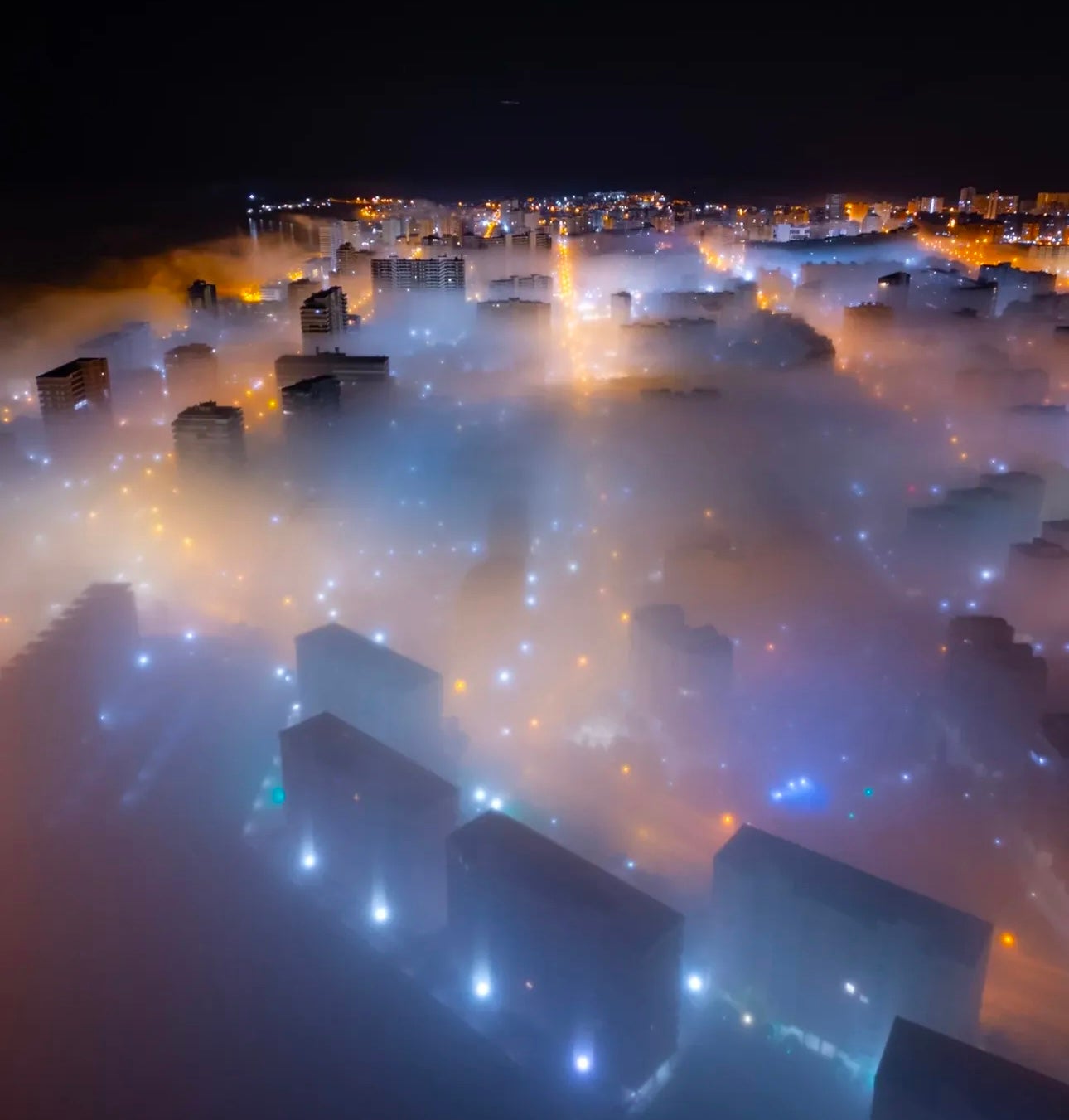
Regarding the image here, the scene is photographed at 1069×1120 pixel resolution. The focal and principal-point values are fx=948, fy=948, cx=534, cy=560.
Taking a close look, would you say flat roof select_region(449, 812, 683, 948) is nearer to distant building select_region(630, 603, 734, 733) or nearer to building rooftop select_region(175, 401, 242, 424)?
distant building select_region(630, 603, 734, 733)

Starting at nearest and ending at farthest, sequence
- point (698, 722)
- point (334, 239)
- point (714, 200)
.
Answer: point (698, 722), point (334, 239), point (714, 200)

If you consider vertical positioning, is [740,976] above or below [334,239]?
below

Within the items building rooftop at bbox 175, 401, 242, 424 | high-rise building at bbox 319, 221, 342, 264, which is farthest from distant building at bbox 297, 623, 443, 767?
high-rise building at bbox 319, 221, 342, 264

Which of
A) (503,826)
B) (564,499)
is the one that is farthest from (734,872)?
(564,499)

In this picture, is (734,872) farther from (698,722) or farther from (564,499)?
(564,499)

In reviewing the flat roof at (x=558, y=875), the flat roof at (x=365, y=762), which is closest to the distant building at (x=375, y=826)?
the flat roof at (x=365, y=762)
